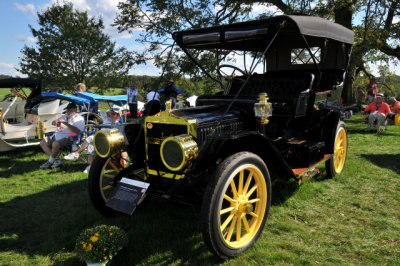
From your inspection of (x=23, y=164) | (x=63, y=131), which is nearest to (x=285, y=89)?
(x=63, y=131)

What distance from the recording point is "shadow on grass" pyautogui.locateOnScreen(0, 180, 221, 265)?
8.52ft

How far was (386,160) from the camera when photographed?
Result: 5.57 meters

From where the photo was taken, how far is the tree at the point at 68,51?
694 inches

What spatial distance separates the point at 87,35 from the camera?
17938 millimetres

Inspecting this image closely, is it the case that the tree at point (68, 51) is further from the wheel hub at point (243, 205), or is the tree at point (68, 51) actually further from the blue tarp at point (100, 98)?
the wheel hub at point (243, 205)

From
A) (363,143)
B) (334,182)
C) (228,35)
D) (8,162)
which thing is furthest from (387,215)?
(8,162)

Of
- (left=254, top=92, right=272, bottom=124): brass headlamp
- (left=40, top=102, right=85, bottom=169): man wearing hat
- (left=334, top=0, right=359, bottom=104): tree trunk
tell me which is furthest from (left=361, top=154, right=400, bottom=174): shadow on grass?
(left=40, top=102, right=85, bottom=169): man wearing hat

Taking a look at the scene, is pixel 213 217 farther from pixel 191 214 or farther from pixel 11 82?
pixel 11 82

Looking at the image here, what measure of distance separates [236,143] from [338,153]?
2.67 metres

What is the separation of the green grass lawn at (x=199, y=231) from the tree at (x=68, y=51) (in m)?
14.6

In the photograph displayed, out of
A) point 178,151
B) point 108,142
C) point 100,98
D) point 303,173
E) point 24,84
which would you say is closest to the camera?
point 178,151

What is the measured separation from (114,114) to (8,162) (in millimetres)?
2726

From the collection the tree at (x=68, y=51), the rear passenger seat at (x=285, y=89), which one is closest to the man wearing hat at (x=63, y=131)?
the rear passenger seat at (x=285, y=89)

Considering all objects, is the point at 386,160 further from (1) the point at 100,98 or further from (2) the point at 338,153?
A: (1) the point at 100,98
